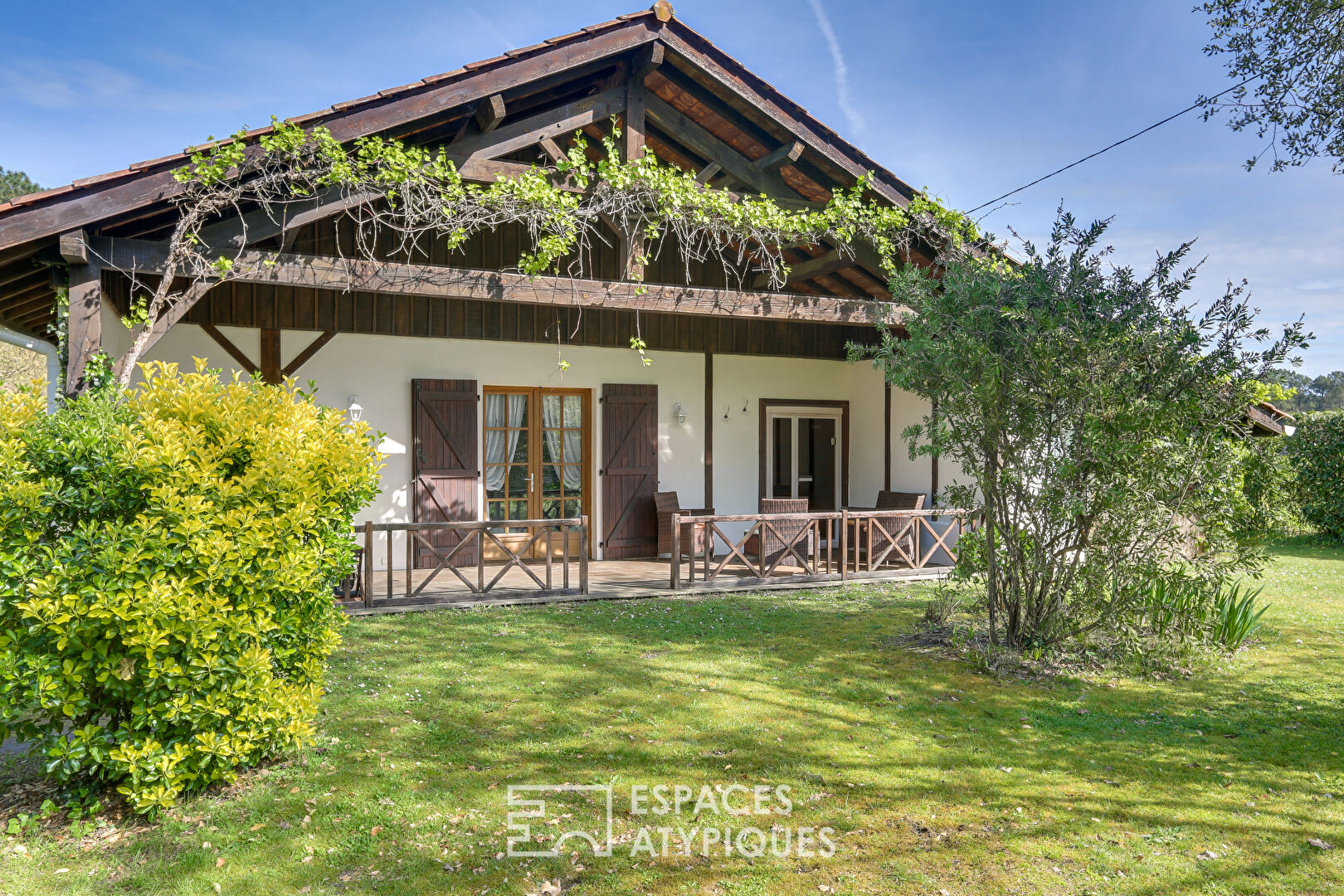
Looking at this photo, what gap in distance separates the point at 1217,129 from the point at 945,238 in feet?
21.5

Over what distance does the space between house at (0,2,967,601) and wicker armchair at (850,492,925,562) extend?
104mm

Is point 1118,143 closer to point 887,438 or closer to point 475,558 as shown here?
point 887,438

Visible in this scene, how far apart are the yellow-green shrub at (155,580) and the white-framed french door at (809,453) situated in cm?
809

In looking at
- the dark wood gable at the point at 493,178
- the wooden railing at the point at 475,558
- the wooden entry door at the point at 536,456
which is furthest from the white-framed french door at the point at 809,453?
the wooden railing at the point at 475,558

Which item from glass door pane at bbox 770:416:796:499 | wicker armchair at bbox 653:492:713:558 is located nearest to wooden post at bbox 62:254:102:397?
wicker armchair at bbox 653:492:713:558

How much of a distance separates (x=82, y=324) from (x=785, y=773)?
16.8 feet

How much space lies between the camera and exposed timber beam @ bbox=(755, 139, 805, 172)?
Answer: 7.50 meters

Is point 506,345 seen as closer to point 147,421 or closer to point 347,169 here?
point 347,169

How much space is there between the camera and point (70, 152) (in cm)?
1950

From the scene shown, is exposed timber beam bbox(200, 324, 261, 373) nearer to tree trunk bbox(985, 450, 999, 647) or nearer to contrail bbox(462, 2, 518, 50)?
contrail bbox(462, 2, 518, 50)

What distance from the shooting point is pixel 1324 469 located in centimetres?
1313

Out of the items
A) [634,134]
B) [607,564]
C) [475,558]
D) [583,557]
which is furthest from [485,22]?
[583,557]

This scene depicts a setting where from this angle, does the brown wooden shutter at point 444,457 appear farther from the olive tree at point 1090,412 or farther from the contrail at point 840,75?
the contrail at point 840,75

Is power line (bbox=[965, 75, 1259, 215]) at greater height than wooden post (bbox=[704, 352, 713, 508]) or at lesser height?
greater
